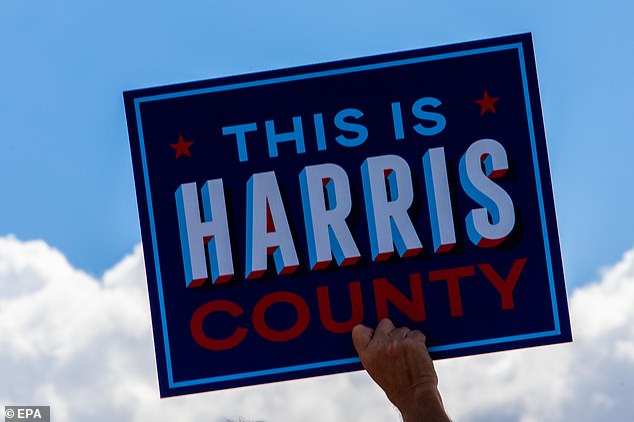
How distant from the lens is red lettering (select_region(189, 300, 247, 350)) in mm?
10219

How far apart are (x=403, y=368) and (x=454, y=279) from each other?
3.75ft

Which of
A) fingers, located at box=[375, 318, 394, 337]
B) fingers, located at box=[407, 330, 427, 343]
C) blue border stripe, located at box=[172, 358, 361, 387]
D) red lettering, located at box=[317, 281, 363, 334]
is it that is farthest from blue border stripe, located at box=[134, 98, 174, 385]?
fingers, located at box=[407, 330, 427, 343]

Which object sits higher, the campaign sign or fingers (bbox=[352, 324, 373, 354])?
the campaign sign

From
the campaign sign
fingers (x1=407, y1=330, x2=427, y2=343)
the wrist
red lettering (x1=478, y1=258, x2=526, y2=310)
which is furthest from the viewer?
red lettering (x1=478, y1=258, x2=526, y2=310)

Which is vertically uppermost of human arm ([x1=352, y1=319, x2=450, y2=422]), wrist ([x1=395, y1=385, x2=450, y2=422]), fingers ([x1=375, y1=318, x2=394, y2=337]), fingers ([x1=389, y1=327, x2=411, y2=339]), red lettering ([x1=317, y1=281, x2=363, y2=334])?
red lettering ([x1=317, y1=281, x2=363, y2=334])

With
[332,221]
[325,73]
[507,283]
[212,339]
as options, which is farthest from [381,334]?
[325,73]

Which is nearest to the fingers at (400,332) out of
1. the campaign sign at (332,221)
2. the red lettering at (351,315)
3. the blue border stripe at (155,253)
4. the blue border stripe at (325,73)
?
the campaign sign at (332,221)

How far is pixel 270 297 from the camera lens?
1020cm

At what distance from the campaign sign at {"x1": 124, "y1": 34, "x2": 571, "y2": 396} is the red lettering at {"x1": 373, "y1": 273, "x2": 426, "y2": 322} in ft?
0.04

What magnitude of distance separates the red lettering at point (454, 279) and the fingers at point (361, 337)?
2.11 ft

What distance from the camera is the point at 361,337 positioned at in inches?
396

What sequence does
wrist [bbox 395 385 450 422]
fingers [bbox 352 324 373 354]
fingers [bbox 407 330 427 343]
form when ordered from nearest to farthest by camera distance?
wrist [bbox 395 385 450 422] → fingers [bbox 407 330 427 343] → fingers [bbox 352 324 373 354]

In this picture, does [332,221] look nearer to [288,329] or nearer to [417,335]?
[288,329]

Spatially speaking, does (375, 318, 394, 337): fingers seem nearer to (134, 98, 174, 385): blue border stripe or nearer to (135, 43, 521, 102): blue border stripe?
(134, 98, 174, 385): blue border stripe
